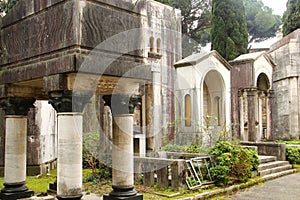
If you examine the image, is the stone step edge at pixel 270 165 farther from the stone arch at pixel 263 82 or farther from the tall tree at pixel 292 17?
the tall tree at pixel 292 17

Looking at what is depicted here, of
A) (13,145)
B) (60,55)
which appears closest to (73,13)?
(60,55)

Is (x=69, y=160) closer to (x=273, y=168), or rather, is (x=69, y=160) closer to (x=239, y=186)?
(x=239, y=186)

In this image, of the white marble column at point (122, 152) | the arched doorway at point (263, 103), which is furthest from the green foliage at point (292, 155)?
the white marble column at point (122, 152)

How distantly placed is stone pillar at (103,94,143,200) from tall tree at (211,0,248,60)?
63.2ft

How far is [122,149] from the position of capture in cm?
664

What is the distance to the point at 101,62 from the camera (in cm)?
579

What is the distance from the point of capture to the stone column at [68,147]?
5.43 meters

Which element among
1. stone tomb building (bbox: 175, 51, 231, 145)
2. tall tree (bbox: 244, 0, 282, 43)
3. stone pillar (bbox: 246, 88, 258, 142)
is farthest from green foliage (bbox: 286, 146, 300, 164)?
tall tree (bbox: 244, 0, 282, 43)

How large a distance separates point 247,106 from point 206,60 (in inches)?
161

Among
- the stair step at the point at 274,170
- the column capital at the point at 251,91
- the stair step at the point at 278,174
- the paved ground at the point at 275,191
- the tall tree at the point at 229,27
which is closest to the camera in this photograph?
the paved ground at the point at 275,191

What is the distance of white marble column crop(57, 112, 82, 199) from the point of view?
5430 mm

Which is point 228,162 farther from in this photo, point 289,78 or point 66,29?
point 289,78

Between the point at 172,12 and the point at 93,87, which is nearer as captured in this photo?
the point at 93,87

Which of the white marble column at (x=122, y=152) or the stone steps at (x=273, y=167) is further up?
the white marble column at (x=122, y=152)
